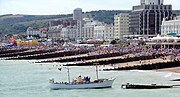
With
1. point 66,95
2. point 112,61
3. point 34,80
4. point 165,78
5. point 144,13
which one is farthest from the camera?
point 144,13

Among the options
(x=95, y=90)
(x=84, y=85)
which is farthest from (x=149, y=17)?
(x=95, y=90)

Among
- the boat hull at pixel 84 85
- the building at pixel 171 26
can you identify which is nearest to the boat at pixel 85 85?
the boat hull at pixel 84 85

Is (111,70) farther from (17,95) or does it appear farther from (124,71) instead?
(17,95)

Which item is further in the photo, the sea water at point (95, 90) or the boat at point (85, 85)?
the boat at point (85, 85)

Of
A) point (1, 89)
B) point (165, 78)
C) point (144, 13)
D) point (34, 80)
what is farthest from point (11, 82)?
point (144, 13)

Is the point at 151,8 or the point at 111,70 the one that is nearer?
the point at 111,70

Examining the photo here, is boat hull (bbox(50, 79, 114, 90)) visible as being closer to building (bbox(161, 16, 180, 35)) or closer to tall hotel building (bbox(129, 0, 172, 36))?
building (bbox(161, 16, 180, 35))

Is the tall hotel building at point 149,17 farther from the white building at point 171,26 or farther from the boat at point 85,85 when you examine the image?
the boat at point 85,85

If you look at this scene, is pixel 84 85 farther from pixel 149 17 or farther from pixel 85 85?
pixel 149 17

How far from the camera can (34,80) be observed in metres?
71.2

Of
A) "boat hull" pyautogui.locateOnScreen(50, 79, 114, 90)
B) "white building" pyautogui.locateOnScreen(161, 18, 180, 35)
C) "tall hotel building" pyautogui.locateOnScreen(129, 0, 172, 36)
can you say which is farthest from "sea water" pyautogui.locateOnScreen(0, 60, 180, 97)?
"tall hotel building" pyautogui.locateOnScreen(129, 0, 172, 36)

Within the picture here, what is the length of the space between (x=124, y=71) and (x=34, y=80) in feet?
50.4

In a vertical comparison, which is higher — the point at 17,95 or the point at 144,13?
the point at 144,13

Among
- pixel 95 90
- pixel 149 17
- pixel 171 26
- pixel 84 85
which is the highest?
pixel 149 17
